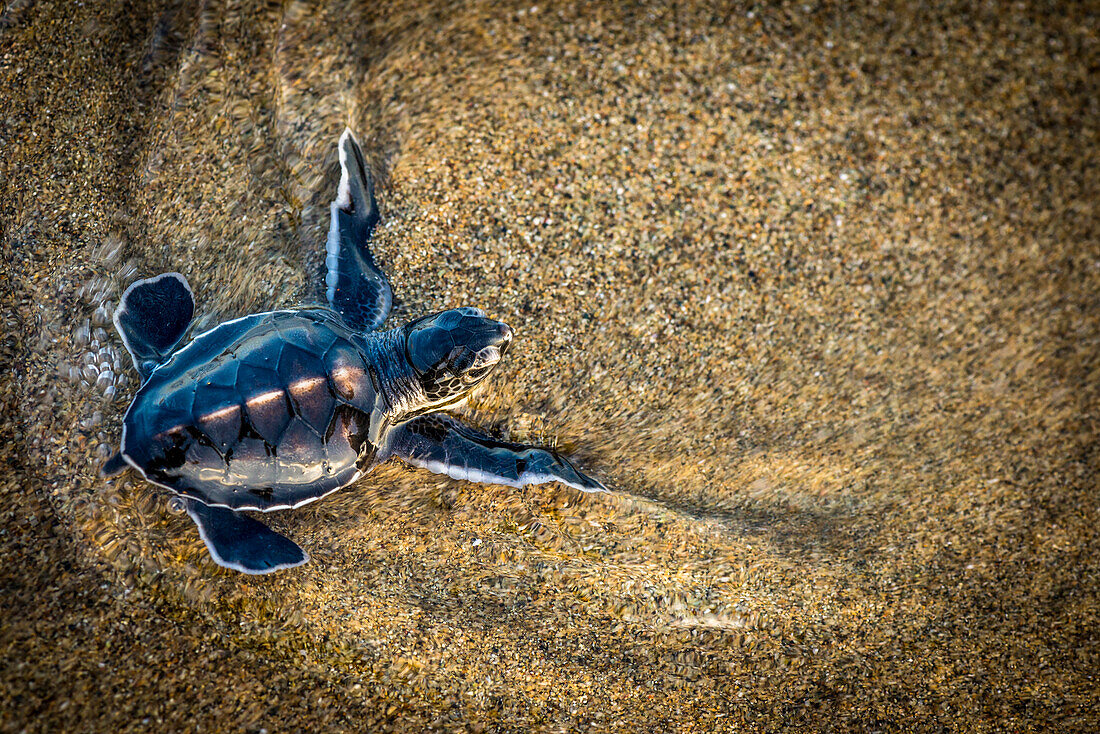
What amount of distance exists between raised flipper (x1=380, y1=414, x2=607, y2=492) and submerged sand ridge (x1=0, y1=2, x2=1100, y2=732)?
9cm

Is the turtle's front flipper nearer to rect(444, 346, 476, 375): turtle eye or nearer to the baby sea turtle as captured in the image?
the baby sea turtle

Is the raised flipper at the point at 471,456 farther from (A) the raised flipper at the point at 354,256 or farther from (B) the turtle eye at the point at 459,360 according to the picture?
(A) the raised flipper at the point at 354,256

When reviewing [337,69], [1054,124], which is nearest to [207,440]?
[337,69]

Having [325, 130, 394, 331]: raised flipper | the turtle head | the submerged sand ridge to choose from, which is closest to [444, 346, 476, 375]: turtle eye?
the turtle head

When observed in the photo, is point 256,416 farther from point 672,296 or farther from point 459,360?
point 672,296

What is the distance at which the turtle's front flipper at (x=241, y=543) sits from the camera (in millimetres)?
1906

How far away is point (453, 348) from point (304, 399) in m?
0.47

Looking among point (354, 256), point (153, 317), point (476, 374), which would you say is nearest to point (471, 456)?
point (476, 374)

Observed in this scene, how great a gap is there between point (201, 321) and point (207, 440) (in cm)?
55

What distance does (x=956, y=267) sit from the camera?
2297mm

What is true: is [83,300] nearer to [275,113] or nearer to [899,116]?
[275,113]

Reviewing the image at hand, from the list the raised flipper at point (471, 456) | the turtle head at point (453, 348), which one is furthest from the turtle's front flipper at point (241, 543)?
the turtle head at point (453, 348)

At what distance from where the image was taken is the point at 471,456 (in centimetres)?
207

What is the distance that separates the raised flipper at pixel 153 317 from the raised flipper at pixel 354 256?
483 millimetres
